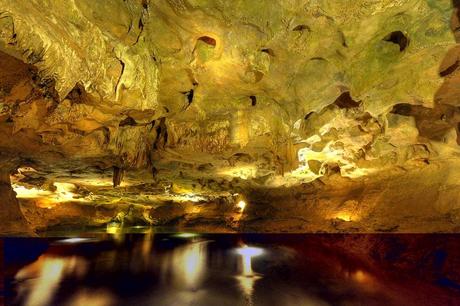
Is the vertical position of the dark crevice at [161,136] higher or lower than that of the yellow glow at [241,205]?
higher

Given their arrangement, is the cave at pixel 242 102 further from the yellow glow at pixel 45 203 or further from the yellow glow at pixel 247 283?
the yellow glow at pixel 45 203

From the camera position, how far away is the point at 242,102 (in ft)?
17.6

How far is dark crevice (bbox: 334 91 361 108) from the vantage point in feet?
16.9

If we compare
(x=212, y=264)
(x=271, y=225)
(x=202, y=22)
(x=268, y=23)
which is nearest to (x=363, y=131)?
(x=268, y=23)

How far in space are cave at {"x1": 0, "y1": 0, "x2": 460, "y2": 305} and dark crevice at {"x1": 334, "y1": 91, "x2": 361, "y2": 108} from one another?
0.02 meters

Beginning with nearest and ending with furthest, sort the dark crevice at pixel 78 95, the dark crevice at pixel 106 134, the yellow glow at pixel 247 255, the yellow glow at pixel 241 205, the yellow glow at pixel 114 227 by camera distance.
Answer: the yellow glow at pixel 247 255, the dark crevice at pixel 78 95, the dark crevice at pixel 106 134, the yellow glow at pixel 241 205, the yellow glow at pixel 114 227

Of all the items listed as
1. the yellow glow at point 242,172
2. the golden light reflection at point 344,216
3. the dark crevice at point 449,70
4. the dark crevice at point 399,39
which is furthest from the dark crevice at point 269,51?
the golden light reflection at point 344,216

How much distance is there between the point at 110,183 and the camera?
9555 millimetres

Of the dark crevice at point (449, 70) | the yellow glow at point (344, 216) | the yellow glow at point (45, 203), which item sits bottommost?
the yellow glow at point (344, 216)

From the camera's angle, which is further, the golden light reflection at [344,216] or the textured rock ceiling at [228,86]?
the golden light reflection at [344,216]

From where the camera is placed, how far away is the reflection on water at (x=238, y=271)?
1672 millimetres

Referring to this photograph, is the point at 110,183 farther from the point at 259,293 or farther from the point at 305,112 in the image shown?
the point at 259,293

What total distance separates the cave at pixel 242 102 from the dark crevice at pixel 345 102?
0.02 metres

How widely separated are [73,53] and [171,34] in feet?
3.77
